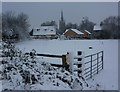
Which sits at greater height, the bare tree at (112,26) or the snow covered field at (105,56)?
the bare tree at (112,26)

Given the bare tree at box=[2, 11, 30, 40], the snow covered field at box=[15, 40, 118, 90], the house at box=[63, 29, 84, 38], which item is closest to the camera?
the snow covered field at box=[15, 40, 118, 90]

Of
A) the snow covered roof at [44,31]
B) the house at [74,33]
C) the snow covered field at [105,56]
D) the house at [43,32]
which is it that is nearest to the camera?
the snow covered field at [105,56]

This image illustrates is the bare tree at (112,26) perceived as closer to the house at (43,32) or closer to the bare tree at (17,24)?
the bare tree at (17,24)

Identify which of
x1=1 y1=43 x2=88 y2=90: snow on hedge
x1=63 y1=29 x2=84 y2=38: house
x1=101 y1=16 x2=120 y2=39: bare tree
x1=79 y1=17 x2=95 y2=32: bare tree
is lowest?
x1=1 y1=43 x2=88 y2=90: snow on hedge

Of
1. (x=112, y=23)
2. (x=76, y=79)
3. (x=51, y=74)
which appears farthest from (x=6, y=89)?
(x=112, y=23)

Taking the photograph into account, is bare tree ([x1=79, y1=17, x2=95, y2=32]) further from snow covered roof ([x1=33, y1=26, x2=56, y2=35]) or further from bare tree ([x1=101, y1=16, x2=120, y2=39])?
bare tree ([x1=101, y1=16, x2=120, y2=39])

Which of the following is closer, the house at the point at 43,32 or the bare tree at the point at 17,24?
the bare tree at the point at 17,24

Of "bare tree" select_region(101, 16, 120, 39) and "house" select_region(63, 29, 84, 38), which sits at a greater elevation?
"house" select_region(63, 29, 84, 38)

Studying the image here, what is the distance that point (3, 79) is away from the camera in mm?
3807

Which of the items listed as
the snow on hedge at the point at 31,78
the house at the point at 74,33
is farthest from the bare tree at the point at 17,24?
the snow on hedge at the point at 31,78

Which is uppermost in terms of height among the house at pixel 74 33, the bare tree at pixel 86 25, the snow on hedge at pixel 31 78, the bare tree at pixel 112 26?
the bare tree at pixel 86 25

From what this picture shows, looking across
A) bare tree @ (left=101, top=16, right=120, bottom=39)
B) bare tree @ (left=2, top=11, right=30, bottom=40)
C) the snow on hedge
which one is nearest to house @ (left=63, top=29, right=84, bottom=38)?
bare tree @ (left=2, top=11, right=30, bottom=40)

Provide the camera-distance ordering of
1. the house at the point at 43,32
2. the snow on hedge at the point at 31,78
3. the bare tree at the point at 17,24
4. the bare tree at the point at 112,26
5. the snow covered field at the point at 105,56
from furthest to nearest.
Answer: the house at the point at 43,32, the bare tree at the point at 17,24, the bare tree at the point at 112,26, the snow covered field at the point at 105,56, the snow on hedge at the point at 31,78

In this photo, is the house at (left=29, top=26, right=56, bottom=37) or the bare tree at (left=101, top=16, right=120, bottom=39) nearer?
the bare tree at (left=101, top=16, right=120, bottom=39)
